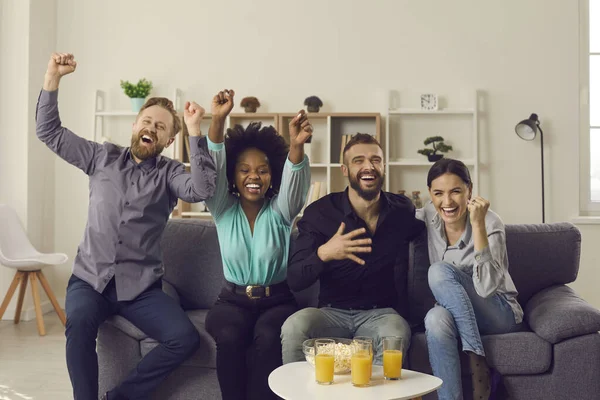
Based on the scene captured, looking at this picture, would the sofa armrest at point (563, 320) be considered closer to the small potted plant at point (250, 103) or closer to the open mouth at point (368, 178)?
the open mouth at point (368, 178)

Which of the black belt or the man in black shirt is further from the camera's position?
the black belt

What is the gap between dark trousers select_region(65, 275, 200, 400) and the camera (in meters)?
2.36

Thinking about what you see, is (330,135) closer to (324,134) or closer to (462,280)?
(324,134)

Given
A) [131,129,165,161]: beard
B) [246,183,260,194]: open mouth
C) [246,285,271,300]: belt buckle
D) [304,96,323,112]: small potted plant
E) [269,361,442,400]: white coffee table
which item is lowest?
[269,361,442,400]: white coffee table

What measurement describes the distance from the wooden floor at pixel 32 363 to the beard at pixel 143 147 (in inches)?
46.7

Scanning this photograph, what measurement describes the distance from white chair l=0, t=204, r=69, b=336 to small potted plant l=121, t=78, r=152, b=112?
1.17 m

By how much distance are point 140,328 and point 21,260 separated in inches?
83.0

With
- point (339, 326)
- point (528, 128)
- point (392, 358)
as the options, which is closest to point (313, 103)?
point (528, 128)

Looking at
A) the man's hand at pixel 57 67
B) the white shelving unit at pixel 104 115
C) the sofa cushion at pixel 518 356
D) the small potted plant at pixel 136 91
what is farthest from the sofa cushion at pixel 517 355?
the small potted plant at pixel 136 91

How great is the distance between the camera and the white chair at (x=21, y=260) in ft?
13.9

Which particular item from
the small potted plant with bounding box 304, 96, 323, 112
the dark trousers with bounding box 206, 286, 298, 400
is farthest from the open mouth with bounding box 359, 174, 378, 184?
the small potted plant with bounding box 304, 96, 323, 112

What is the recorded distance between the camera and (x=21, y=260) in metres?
4.21

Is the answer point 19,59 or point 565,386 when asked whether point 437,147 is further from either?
point 19,59

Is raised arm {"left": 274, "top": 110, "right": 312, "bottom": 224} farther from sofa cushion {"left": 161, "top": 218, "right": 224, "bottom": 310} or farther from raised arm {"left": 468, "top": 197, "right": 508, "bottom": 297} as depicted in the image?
raised arm {"left": 468, "top": 197, "right": 508, "bottom": 297}
